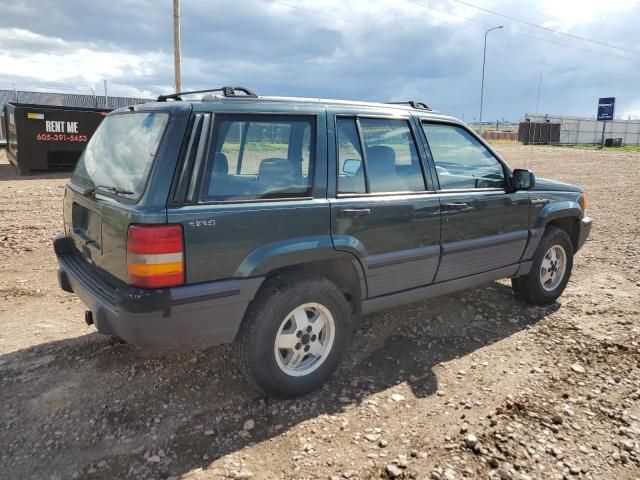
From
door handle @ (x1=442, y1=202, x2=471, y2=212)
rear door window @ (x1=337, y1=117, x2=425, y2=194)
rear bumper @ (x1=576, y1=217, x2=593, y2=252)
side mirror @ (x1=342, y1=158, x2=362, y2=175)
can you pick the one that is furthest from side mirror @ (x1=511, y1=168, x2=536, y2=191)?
→ side mirror @ (x1=342, y1=158, x2=362, y2=175)

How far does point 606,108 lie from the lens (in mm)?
42188

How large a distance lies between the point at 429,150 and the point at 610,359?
2.10 meters

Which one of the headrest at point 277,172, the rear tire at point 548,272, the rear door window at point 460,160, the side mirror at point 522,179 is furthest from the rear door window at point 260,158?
the rear tire at point 548,272

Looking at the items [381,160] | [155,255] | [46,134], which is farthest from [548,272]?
[46,134]

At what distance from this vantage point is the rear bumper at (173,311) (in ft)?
8.63

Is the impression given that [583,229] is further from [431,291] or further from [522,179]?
[431,291]

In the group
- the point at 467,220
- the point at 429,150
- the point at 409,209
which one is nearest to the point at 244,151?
the point at 409,209

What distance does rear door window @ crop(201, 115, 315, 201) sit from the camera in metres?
2.84

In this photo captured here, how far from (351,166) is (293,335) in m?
1.18

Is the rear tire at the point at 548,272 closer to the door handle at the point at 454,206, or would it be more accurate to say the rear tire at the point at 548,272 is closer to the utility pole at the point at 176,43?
the door handle at the point at 454,206

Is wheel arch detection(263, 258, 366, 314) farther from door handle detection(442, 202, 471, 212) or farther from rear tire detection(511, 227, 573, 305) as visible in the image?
rear tire detection(511, 227, 573, 305)

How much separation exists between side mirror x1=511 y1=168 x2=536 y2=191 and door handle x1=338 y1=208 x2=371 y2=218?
5.45 ft

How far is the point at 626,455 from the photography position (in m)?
2.71

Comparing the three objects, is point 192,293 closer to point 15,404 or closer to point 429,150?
point 15,404
